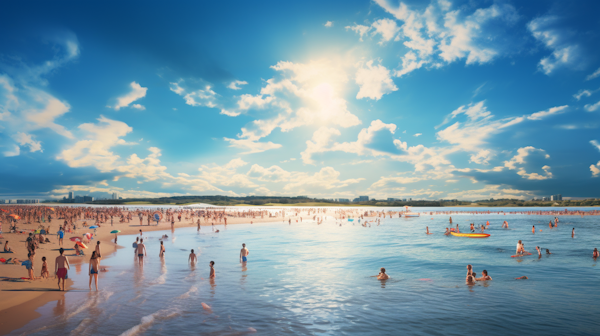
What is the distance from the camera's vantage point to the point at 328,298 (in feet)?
54.5

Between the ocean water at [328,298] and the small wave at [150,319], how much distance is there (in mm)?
43

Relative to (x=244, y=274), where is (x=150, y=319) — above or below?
above

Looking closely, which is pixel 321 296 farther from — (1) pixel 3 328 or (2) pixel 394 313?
(1) pixel 3 328

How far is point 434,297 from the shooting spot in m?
16.7

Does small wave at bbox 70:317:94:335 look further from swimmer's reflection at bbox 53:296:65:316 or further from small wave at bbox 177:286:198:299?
small wave at bbox 177:286:198:299

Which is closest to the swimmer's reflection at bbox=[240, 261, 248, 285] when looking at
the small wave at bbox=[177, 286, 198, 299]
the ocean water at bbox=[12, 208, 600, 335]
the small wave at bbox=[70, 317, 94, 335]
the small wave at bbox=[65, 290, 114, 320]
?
the ocean water at bbox=[12, 208, 600, 335]

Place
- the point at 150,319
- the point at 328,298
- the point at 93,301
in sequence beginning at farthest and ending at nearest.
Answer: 1. the point at 328,298
2. the point at 93,301
3. the point at 150,319

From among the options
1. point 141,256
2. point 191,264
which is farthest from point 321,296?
point 141,256

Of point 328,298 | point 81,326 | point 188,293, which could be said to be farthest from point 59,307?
point 328,298

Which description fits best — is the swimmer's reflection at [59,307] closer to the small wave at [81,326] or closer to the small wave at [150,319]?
the small wave at [81,326]

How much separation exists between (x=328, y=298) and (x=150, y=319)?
9.28 m

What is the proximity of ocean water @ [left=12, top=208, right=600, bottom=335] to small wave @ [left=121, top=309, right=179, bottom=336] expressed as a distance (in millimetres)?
43

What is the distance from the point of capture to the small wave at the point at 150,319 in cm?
1129

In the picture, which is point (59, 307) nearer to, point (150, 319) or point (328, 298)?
point (150, 319)
